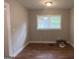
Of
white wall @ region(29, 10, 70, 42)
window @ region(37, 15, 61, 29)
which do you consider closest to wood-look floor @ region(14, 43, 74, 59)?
white wall @ region(29, 10, 70, 42)

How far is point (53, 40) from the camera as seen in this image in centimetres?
801

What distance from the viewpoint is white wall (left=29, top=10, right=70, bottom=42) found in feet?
25.8

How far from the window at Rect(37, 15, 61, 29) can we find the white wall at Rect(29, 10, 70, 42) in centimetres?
24

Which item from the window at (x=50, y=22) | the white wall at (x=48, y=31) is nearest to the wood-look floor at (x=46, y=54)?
the white wall at (x=48, y=31)

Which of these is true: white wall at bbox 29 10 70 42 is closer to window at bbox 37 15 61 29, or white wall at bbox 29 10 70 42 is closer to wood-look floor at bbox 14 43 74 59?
window at bbox 37 15 61 29

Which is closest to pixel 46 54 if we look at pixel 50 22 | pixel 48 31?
pixel 48 31

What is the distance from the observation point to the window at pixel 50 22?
26.0 ft

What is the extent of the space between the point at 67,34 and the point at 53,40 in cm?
94

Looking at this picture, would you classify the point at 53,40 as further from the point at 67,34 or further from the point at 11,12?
the point at 11,12

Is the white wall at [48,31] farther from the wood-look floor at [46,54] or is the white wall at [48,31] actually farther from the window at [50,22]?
the wood-look floor at [46,54]

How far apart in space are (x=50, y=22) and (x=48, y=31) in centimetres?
57
